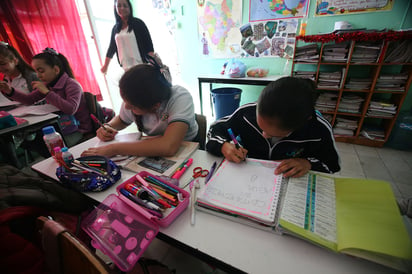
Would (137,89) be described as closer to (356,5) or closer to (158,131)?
(158,131)

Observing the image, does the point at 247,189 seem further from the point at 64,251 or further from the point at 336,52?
the point at 336,52

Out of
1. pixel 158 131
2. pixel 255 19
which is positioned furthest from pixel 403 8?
pixel 158 131

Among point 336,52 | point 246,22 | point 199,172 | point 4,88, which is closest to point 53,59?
point 4,88

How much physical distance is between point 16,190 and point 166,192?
1.75 feet

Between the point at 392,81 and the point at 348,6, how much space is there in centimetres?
100

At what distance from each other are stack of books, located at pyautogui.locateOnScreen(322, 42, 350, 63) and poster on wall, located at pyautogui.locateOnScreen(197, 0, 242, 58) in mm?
1211

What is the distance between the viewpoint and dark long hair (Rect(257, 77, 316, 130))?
2.00 ft

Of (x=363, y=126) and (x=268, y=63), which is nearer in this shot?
(x=363, y=126)

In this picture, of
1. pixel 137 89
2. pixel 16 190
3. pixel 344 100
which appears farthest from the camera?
pixel 344 100

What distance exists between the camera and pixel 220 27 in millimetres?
2904

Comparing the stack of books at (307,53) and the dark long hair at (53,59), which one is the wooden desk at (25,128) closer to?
the dark long hair at (53,59)

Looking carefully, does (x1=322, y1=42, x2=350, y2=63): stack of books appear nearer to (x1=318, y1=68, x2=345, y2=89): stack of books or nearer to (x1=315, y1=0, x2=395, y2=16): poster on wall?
(x1=318, y1=68, x2=345, y2=89): stack of books

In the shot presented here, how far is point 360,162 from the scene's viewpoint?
1.99 metres

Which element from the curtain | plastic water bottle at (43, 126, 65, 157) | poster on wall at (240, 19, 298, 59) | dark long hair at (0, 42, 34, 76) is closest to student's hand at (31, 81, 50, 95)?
dark long hair at (0, 42, 34, 76)
